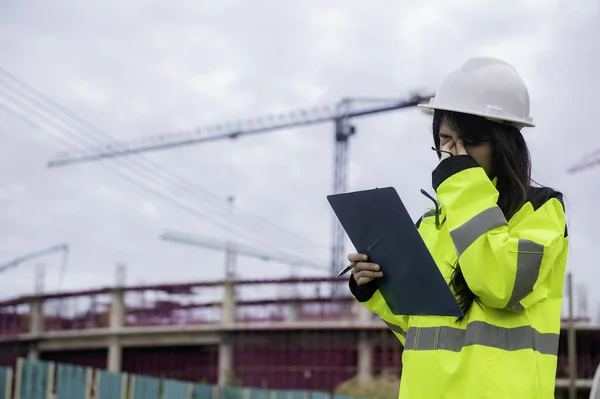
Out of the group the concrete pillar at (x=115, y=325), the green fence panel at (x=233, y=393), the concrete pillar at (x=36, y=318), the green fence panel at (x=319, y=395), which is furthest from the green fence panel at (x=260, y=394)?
the concrete pillar at (x=36, y=318)

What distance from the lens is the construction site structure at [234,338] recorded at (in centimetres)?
1886

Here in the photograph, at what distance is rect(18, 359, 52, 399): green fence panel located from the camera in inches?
470

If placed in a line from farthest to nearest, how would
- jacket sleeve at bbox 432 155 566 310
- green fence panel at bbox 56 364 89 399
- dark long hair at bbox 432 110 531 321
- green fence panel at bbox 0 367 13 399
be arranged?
green fence panel at bbox 0 367 13 399 → green fence panel at bbox 56 364 89 399 → dark long hair at bbox 432 110 531 321 → jacket sleeve at bbox 432 155 566 310

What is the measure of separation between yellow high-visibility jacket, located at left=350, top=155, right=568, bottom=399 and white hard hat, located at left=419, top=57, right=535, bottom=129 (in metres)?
0.18

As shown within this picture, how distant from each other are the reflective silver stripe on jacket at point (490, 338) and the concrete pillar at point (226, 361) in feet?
61.0

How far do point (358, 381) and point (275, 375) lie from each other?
293 centimetres

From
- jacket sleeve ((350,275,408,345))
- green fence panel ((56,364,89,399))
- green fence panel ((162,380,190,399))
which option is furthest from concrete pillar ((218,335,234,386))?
jacket sleeve ((350,275,408,345))

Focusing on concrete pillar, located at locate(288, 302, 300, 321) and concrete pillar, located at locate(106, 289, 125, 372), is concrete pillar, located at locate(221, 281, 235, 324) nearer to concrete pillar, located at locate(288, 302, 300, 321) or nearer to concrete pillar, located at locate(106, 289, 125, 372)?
concrete pillar, located at locate(288, 302, 300, 321)

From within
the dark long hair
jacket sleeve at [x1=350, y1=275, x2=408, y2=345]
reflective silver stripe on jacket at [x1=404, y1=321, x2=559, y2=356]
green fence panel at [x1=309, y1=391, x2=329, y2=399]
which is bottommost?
green fence panel at [x1=309, y1=391, x2=329, y2=399]

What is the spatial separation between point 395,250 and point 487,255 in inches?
9.9

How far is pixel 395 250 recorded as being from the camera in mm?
2037

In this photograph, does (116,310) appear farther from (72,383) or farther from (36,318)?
(72,383)

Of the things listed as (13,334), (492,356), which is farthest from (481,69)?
(13,334)

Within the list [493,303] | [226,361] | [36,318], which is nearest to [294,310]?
[226,361]
